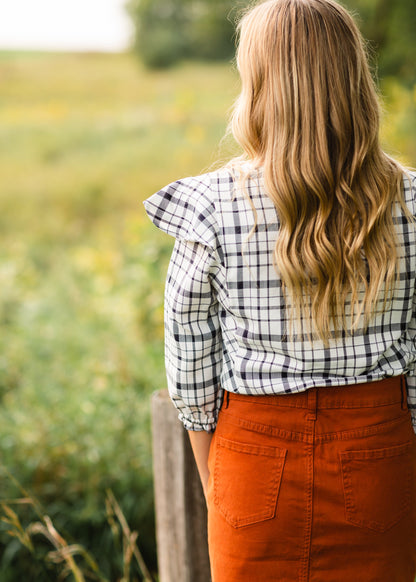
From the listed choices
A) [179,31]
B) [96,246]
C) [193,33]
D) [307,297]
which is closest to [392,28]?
[193,33]

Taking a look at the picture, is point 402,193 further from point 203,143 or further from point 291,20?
point 203,143

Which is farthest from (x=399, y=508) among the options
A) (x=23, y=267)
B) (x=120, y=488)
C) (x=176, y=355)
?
(x=23, y=267)

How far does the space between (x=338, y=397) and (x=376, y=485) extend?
18cm

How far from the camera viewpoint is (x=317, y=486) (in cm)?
109

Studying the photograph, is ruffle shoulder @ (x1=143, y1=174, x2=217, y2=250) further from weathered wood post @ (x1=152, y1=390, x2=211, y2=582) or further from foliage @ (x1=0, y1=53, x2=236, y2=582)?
weathered wood post @ (x1=152, y1=390, x2=211, y2=582)

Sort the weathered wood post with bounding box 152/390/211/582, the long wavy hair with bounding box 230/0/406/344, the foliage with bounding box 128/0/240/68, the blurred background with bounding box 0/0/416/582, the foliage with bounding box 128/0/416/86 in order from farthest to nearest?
the foliage with bounding box 128/0/240/68 < the foliage with bounding box 128/0/416/86 < the blurred background with bounding box 0/0/416/582 < the weathered wood post with bounding box 152/390/211/582 < the long wavy hair with bounding box 230/0/406/344

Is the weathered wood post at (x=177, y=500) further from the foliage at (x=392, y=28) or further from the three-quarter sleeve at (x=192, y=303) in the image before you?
the foliage at (x=392, y=28)

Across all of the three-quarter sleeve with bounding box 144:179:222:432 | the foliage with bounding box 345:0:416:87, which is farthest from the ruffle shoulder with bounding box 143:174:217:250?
the foliage with bounding box 345:0:416:87

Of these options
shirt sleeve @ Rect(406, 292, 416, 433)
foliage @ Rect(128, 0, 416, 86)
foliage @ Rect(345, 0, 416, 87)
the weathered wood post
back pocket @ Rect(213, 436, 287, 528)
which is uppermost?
foliage @ Rect(128, 0, 416, 86)

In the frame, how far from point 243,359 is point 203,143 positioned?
6663 mm

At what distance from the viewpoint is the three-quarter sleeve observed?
43.9 inches

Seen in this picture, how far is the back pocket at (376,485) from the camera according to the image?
3.59ft

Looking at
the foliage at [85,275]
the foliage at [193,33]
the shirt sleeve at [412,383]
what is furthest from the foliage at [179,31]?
the shirt sleeve at [412,383]

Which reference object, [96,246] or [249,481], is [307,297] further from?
[96,246]
